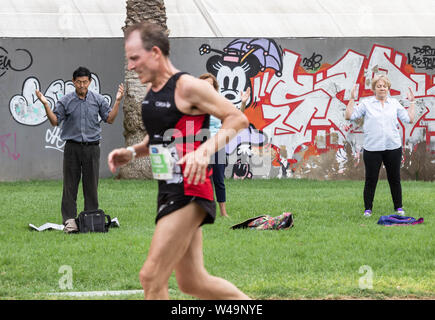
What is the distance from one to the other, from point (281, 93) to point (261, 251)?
379 inches

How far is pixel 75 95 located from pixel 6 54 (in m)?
7.77

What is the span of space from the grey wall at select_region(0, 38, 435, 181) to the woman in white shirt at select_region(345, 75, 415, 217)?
6212 mm

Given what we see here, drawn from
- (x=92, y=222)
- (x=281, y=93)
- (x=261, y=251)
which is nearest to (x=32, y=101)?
(x=281, y=93)

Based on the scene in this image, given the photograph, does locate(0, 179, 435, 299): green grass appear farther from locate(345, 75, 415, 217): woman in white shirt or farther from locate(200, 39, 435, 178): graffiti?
locate(200, 39, 435, 178): graffiti

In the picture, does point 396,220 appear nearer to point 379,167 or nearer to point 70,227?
point 379,167

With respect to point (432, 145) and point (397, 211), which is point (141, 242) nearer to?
point (397, 211)

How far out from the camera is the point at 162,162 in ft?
15.8

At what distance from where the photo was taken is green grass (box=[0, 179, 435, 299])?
7.39m

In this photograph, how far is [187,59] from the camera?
59.7ft

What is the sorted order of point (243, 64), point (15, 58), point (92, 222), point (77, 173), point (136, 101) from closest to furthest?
1. point (92, 222)
2. point (77, 173)
3. point (136, 101)
4. point (15, 58)
5. point (243, 64)

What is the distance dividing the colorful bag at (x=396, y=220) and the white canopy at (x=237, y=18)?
9841 millimetres

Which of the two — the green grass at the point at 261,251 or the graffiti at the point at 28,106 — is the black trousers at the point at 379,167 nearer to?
the green grass at the point at 261,251
